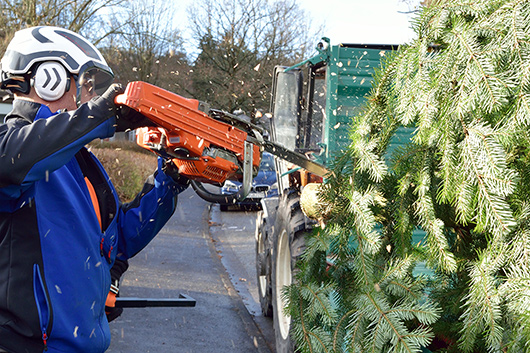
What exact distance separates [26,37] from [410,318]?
5.57 feet

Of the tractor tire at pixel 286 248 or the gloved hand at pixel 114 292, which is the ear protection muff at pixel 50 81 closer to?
the gloved hand at pixel 114 292

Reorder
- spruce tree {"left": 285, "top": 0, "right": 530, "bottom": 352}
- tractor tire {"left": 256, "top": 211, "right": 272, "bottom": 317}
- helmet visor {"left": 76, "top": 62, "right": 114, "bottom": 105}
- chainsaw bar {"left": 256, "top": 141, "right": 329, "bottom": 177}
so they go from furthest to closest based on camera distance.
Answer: tractor tire {"left": 256, "top": 211, "right": 272, "bottom": 317}
chainsaw bar {"left": 256, "top": 141, "right": 329, "bottom": 177}
helmet visor {"left": 76, "top": 62, "right": 114, "bottom": 105}
spruce tree {"left": 285, "top": 0, "right": 530, "bottom": 352}

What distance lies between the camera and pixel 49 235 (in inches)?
65.4

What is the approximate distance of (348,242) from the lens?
5.48 ft

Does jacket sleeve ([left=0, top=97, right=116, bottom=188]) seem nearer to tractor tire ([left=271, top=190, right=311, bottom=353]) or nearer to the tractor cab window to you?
tractor tire ([left=271, top=190, right=311, bottom=353])

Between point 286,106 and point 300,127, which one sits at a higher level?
point 286,106

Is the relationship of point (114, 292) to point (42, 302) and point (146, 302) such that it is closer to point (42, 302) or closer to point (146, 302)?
point (146, 302)

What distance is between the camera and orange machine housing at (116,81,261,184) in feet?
6.14

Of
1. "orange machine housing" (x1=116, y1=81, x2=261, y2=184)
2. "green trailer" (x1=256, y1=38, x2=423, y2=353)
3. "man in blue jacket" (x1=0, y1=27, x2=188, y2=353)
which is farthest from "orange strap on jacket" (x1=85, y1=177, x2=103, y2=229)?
"green trailer" (x1=256, y1=38, x2=423, y2=353)

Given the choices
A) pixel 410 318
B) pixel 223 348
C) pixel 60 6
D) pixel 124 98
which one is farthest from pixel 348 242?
pixel 60 6

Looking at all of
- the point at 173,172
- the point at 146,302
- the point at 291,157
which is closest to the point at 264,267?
the point at 291,157

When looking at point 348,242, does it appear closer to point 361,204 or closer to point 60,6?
point 361,204

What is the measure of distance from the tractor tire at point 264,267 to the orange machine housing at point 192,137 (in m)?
2.73

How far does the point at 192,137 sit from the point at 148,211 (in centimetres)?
51
